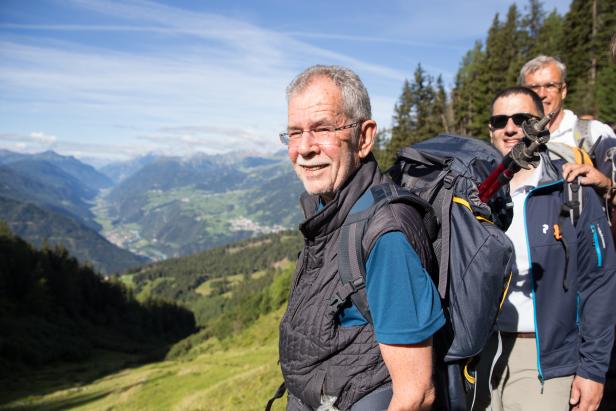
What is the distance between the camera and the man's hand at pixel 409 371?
81.0 inches

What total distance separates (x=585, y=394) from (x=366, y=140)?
295cm

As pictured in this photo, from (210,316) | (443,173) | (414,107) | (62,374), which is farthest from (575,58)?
(210,316)

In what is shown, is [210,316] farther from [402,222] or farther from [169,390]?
[402,222]

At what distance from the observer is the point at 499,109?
3832 millimetres

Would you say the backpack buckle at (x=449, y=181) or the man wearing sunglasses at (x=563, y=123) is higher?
the man wearing sunglasses at (x=563, y=123)

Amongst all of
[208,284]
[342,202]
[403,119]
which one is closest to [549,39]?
[403,119]

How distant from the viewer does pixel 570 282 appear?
134 inches

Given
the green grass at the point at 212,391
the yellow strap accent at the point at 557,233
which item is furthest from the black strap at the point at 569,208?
the green grass at the point at 212,391

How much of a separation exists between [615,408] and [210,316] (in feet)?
455

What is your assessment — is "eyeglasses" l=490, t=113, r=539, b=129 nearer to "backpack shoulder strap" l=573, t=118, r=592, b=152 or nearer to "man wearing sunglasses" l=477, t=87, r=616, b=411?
"man wearing sunglasses" l=477, t=87, r=616, b=411

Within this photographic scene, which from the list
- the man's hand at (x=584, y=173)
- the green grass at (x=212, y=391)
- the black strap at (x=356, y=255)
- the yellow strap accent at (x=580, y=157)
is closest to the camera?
the black strap at (x=356, y=255)

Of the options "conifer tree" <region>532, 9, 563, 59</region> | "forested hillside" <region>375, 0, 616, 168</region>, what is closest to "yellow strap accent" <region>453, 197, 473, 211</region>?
"forested hillside" <region>375, 0, 616, 168</region>

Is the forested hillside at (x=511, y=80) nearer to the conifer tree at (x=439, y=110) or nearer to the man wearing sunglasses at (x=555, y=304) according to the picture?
Result: the conifer tree at (x=439, y=110)

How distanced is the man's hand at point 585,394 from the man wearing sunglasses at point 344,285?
212 cm
